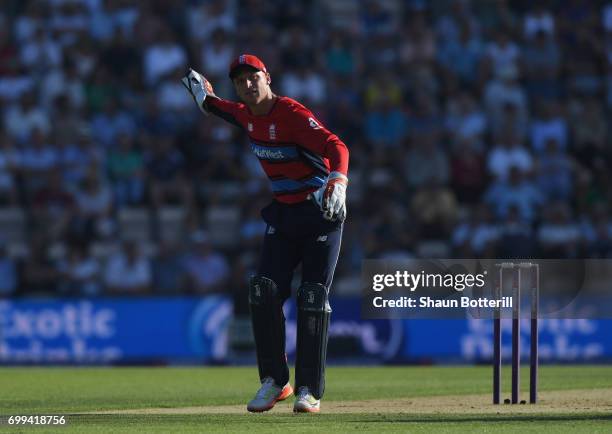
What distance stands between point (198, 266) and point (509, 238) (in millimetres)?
3848

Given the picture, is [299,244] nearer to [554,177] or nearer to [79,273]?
[79,273]

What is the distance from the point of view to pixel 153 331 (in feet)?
54.7

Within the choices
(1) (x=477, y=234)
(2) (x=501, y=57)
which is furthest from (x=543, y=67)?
(1) (x=477, y=234)

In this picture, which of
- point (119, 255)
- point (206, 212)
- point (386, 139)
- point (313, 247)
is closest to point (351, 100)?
point (386, 139)

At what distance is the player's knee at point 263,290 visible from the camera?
8727mm

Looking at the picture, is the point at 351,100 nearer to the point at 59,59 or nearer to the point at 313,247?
the point at 59,59

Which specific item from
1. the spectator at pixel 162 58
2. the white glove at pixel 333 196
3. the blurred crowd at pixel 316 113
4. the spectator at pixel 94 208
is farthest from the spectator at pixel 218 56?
the white glove at pixel 333 196

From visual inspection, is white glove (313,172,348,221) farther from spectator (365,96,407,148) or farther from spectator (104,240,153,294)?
spectator (365,96,407,148)

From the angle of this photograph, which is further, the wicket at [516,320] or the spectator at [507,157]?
the spectator at [507,157]

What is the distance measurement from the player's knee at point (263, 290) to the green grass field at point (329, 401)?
0.72 metres

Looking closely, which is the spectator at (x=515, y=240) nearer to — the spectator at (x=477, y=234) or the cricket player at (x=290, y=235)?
the spectator at (x=477, y=234)

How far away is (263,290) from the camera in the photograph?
28.7ft

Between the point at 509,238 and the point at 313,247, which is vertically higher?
the point at 313,247

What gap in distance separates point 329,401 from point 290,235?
6.23 ft
